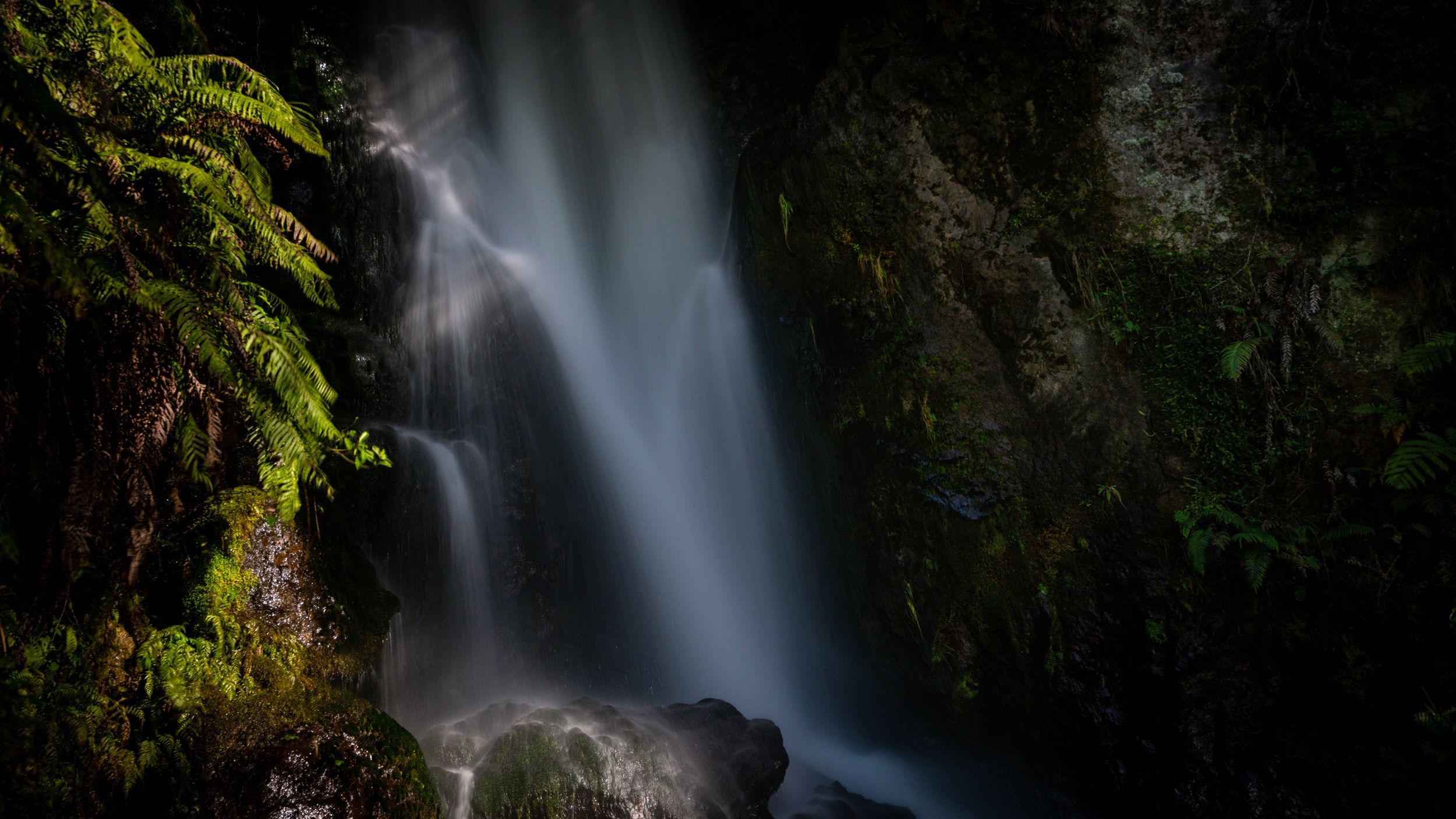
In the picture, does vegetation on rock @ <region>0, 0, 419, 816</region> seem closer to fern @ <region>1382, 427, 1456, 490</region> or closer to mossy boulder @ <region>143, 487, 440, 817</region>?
mossy boulder @ <region>143, 487, 440, 817</region>

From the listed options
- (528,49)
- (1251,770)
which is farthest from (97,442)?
(528,49)

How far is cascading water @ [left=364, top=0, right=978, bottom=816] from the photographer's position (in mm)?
6836

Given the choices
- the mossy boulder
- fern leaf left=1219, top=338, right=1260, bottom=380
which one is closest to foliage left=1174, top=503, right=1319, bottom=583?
fern leaf left=1219, top=338, right=1260, bottom=380

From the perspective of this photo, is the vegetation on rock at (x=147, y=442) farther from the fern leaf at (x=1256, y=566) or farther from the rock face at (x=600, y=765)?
the fern leaf at (x=1256, y=566)

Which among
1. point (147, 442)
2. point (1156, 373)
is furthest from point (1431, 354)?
point (147, 442)

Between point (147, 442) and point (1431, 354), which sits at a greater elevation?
point (147, 442)

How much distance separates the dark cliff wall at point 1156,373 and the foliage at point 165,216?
4.54 meters

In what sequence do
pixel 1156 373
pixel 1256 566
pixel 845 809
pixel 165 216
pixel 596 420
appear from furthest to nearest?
pixel 596 420, pixel 845 809, pixel 1156 373, pixel 1256 566, pixel 165 216

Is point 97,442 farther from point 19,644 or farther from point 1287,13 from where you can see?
point 1287,13

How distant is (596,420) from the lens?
841cm

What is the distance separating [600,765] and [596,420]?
15.5 feet

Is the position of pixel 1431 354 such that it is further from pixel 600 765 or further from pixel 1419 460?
pixel 600 765

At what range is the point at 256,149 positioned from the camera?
568 centimetres

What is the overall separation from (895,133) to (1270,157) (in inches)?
105
